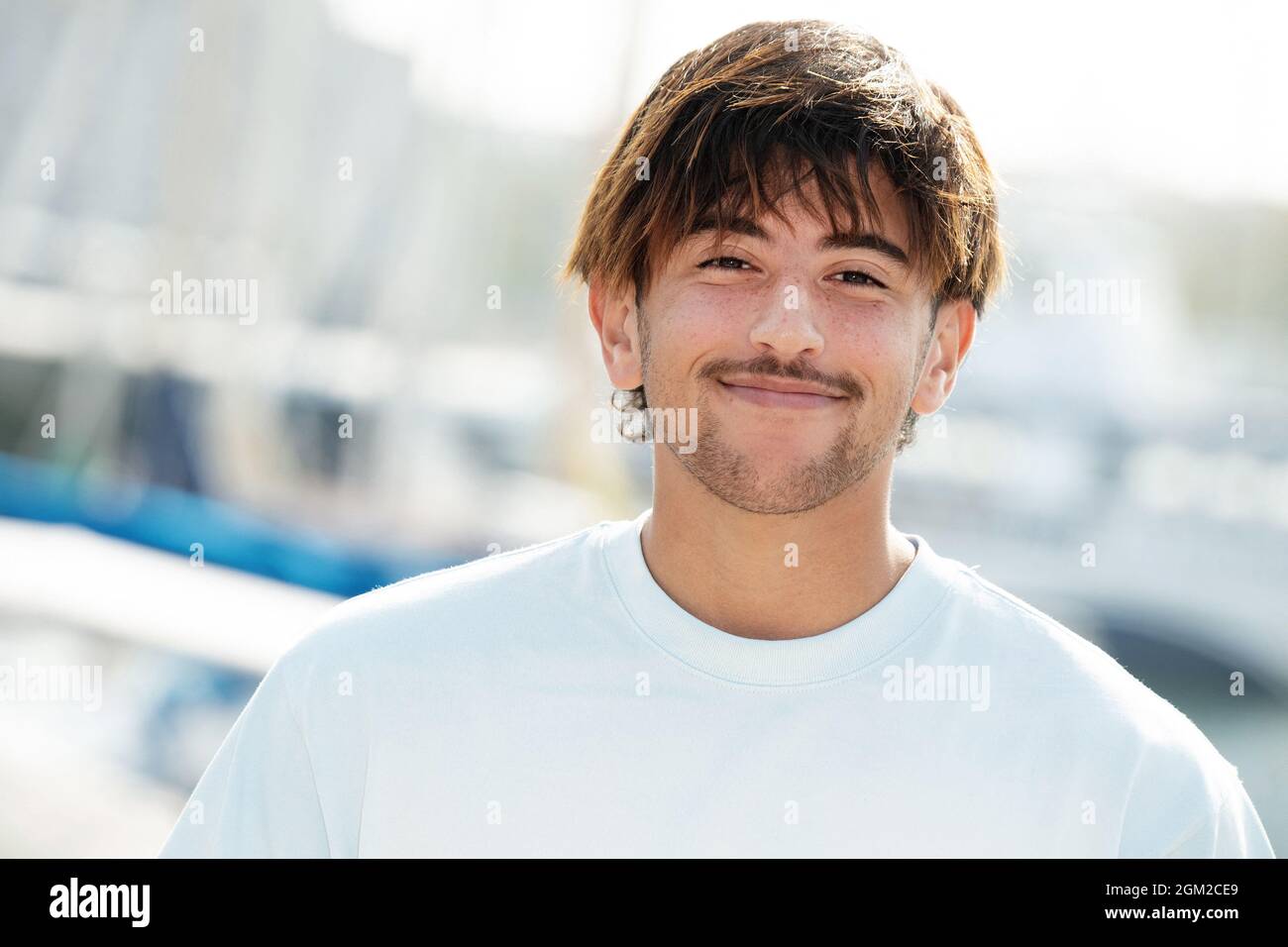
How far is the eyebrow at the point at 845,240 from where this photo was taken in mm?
1780

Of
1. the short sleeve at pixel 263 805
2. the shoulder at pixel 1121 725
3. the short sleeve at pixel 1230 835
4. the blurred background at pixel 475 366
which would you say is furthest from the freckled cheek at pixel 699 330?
the blurred background at pixel 475 366

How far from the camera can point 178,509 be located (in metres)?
7.95

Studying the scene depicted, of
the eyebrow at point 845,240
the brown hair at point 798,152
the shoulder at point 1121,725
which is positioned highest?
the brown hair at point 798,152

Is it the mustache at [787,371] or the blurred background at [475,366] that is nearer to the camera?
the mustache at [787,371]

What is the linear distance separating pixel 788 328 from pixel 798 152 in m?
0.29

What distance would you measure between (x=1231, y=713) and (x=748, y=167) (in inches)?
277

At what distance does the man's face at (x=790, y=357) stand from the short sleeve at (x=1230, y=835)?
2.01 feet

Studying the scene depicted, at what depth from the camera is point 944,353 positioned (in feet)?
6.56

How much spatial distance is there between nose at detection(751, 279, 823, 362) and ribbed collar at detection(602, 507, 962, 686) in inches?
13.9

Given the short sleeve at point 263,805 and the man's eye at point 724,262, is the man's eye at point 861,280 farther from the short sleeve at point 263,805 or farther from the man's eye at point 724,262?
the short sleeve at point 263,805

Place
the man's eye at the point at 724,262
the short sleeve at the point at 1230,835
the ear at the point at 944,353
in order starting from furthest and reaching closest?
the ear at the point at 944,353
the man's eye at the point at 724,262
the short sleeve at the point at 1230,835

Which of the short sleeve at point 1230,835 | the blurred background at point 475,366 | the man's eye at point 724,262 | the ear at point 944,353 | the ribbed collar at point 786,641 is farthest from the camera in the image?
the blurred background at point 475,366

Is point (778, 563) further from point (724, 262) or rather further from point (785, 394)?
point (724, 262)
